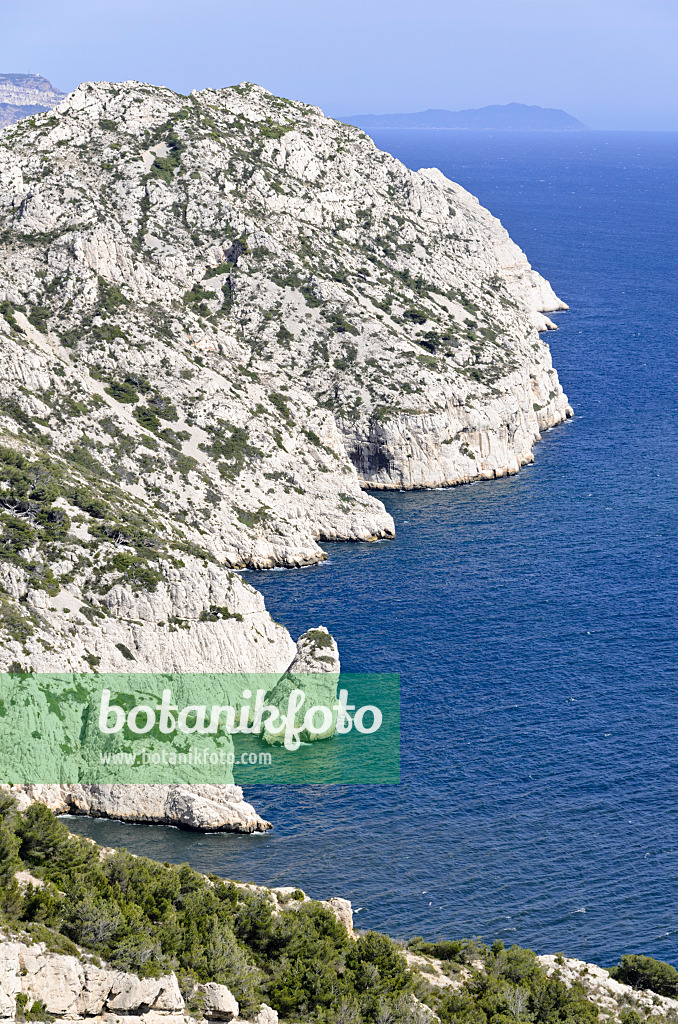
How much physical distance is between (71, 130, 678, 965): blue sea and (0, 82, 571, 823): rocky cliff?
7310 mm

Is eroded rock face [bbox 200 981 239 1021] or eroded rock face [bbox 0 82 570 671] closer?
eroded rock face [bbox 200 981 239 1021]

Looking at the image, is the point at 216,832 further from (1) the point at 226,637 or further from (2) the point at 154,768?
(1) the point at 226,637

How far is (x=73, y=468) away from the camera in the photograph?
96812 millimetres

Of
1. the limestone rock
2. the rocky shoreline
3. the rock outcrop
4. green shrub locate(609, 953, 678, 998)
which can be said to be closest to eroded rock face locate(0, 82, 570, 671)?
the rock outcrop

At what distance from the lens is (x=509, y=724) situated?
80000 mm

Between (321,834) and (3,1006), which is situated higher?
(3,1006)

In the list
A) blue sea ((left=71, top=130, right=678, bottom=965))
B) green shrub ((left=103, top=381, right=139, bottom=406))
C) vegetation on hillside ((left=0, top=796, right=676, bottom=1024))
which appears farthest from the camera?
green shrub ((left=103, top=381, right=139, bottom=406))

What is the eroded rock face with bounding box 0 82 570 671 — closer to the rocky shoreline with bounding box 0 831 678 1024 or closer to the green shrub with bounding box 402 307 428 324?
the green shrub with bounding box 402 307 428 324

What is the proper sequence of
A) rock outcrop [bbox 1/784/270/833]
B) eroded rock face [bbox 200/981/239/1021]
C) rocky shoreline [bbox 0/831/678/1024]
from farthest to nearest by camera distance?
rock outcrop [bbox 1/784/270/833] → eroded rock face [bbox 200/981/239/1021] → rocky shoreline [bbox 0/831/678/1024]

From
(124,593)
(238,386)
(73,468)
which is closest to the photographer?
(124,593)

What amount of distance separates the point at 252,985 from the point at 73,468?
5726 cm

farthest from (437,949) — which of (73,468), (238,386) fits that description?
(238,386)

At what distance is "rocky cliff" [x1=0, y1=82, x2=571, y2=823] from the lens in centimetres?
8481

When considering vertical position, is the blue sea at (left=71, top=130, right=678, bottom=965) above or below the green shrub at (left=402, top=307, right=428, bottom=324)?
below
